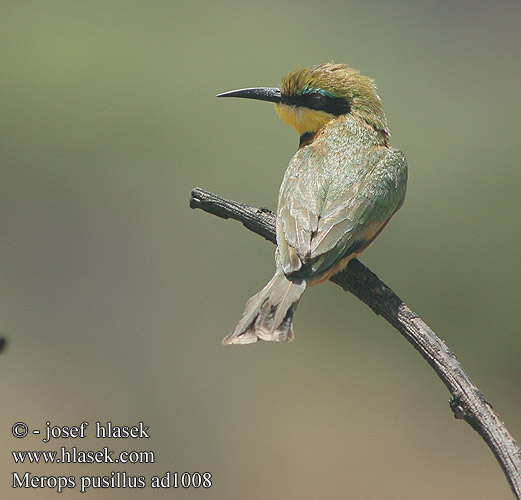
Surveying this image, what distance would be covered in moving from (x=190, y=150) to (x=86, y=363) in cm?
245

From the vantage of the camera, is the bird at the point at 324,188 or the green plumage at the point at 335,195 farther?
the green plumage at the point at 335,195

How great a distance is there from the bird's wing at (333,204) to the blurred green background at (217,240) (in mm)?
2207

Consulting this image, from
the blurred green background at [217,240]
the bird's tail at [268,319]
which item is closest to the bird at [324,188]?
the bird's tail at [268,319]

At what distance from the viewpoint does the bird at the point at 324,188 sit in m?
2.64

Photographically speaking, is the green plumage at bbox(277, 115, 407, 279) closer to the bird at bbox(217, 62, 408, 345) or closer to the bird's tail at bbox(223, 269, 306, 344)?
the bird at bbox(217, 62, 408, 345)

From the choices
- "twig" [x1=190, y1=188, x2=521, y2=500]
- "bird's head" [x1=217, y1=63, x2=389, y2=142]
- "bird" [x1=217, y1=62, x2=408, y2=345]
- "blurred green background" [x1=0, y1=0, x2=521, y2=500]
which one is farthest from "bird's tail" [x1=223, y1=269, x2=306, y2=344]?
"blurred green background" [x1=0, y1=0, x2=521, y2=500]

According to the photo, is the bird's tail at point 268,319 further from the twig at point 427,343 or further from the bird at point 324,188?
the twig at point 427,343

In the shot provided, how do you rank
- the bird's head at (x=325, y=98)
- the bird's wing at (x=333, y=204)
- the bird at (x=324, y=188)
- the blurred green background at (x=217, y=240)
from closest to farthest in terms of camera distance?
the bird at (x=324, y=188)
the bird's wing at (x=333, y=204)
the bird's head at (x=325, y=98)
the blurred green background at (x=217, y=240)

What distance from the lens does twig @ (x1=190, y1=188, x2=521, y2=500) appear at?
2.04 m

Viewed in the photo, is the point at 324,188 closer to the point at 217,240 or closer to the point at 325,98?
the point at 325,98

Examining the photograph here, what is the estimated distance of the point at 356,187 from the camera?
306cm

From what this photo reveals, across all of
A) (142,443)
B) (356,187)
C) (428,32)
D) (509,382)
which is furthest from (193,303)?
(428,32)

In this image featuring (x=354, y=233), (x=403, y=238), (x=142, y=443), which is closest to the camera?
(x=354, y=233)

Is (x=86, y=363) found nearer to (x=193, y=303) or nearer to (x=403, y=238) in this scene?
(x=193, y=303)
